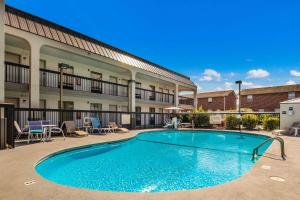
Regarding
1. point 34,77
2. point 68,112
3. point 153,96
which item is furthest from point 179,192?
point 153,96

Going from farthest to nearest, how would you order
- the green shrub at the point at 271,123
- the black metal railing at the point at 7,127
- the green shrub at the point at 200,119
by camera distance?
the green shrub at the point at 200,119 < the green shrub at the point at 271,123 < the black metal railing at the point at 7,127

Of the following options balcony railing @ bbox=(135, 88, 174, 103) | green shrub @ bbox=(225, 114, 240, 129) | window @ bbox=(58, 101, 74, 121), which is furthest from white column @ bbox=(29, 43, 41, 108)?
green shrub @ bbox=(225, 114, 240, 129)

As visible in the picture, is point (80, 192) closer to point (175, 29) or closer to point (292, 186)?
point (292, 186)

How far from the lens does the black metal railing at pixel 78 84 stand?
42.1ft

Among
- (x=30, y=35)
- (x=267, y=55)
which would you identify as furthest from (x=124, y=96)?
(x=267, y=55)

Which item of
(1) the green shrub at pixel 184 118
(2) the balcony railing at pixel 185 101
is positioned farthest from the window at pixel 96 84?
(2) the balcony railing at pixel 185 101

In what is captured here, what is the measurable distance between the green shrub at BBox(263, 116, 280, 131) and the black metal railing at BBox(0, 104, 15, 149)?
54.7 feet

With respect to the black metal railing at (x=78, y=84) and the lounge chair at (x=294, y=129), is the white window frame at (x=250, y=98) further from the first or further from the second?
the black metal railing at (x=78, y=84)

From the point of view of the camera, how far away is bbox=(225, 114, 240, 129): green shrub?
16867 mm

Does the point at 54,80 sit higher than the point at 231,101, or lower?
higher

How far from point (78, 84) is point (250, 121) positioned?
1500cm

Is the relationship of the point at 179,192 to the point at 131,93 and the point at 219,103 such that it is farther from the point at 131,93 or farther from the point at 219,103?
the point at 219,103

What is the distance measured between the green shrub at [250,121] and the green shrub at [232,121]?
575 millimetres

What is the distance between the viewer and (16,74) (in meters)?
11.4
